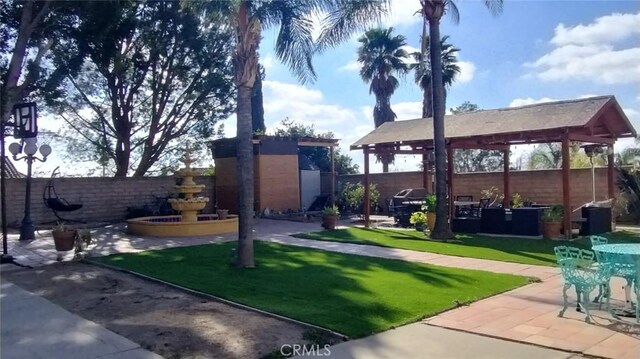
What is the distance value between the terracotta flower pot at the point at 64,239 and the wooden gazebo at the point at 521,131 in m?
9.64

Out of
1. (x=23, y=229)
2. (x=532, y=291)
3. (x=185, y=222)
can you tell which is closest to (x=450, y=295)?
(x=532, y=291)

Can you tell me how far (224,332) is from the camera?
564cm

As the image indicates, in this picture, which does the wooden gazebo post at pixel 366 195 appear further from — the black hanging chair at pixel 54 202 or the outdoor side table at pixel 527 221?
the black hanging chair at pixel 54 202

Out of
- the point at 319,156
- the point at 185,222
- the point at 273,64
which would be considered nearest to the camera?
the point at 273,64

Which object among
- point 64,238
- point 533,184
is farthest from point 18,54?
point 533,184

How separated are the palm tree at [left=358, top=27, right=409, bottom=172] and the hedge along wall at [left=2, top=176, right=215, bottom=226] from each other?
1587 centimetres

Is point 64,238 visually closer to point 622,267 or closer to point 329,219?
point 329,219

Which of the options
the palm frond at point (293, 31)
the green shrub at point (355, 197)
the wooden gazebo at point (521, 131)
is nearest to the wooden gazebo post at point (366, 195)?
the wooden gazebo at point (521, 131)

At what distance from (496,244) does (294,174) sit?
39.8 feet

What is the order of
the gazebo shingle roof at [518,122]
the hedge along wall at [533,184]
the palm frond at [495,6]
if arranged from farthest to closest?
the hedge along wall at [533,184], the palm frond at [495,6], the gazebo shingle roof at [518,122]

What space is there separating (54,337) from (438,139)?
34.8 ft

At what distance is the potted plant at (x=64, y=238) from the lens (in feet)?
35.6

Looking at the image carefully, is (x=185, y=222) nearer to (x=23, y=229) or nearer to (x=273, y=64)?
(x=23, y=229)

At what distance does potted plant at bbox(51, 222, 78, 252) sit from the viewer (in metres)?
10.8
